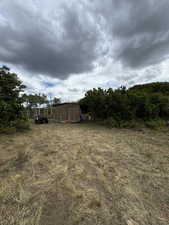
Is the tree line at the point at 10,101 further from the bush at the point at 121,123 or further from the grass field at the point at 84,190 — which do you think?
the bush at the point at 121,123

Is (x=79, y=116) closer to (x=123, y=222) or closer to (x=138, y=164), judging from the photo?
(x=138, y=164)

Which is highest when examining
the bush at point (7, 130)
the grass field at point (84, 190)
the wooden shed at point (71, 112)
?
the wooden shed at point (71, 112)

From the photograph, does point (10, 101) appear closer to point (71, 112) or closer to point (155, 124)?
point (71, 112)

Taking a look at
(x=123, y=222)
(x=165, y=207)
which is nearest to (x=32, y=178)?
(x=123, y=222)

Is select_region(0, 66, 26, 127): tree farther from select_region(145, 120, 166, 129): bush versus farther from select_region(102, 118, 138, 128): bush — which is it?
select_region(145, 120, 166, 129): bush

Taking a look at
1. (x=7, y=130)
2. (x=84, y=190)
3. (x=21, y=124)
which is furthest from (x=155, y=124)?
(x=7, y=130)

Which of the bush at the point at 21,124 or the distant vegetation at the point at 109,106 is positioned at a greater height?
the distant vegetation at the point at 109,106

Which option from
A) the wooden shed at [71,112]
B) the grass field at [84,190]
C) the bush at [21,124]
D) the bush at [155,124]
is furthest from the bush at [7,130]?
the bush at [155,124]

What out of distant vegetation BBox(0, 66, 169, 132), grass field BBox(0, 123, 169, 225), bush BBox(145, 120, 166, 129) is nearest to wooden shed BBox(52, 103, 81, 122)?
distant vegetation BBox(0, 66, 169, 132)

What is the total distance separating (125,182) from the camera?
1.95 metres

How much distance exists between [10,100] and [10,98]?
109mm

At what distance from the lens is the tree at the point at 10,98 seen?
520 cm

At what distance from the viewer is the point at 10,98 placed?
5.53 m

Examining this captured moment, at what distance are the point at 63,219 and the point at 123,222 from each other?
69 cm
